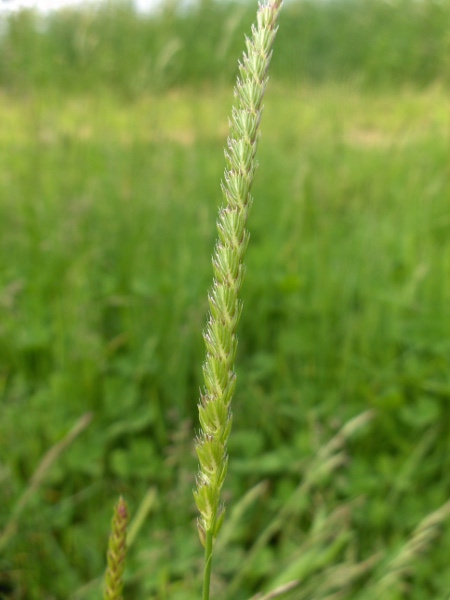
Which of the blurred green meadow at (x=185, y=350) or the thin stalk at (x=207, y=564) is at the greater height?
the thin stalk at (x=207, y=564)

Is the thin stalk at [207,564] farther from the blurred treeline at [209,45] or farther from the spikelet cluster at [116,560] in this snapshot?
the blurred treeline at [209,45]

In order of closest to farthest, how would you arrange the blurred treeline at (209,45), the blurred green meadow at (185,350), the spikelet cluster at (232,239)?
the spikelet cluster at (232,239), the blurred green meadow at (185,350), the blurred treeline at (209,45)

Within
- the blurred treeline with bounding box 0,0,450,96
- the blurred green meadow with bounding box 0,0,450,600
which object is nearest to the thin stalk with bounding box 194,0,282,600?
the blurred green meadow with bounding box 0,0,450,600

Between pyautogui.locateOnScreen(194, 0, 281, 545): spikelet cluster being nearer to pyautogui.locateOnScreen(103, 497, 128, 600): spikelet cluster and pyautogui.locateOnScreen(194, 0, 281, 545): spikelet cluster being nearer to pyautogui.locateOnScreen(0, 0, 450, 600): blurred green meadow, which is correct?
pyautogui.locateOnScreen(103, 497, 128, 600): spikelet cluster

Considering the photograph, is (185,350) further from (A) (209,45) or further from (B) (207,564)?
(A) (209,45)

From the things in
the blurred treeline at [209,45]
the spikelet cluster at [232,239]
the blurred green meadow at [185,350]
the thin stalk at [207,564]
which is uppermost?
the blurred treeline at [209,45]

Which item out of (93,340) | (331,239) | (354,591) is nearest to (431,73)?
(331,239)

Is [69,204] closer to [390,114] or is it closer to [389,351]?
[389,351]

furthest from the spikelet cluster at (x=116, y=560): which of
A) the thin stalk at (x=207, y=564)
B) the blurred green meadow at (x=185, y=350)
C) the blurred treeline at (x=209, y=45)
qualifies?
the blurred treeline at (x=209, y=45)
